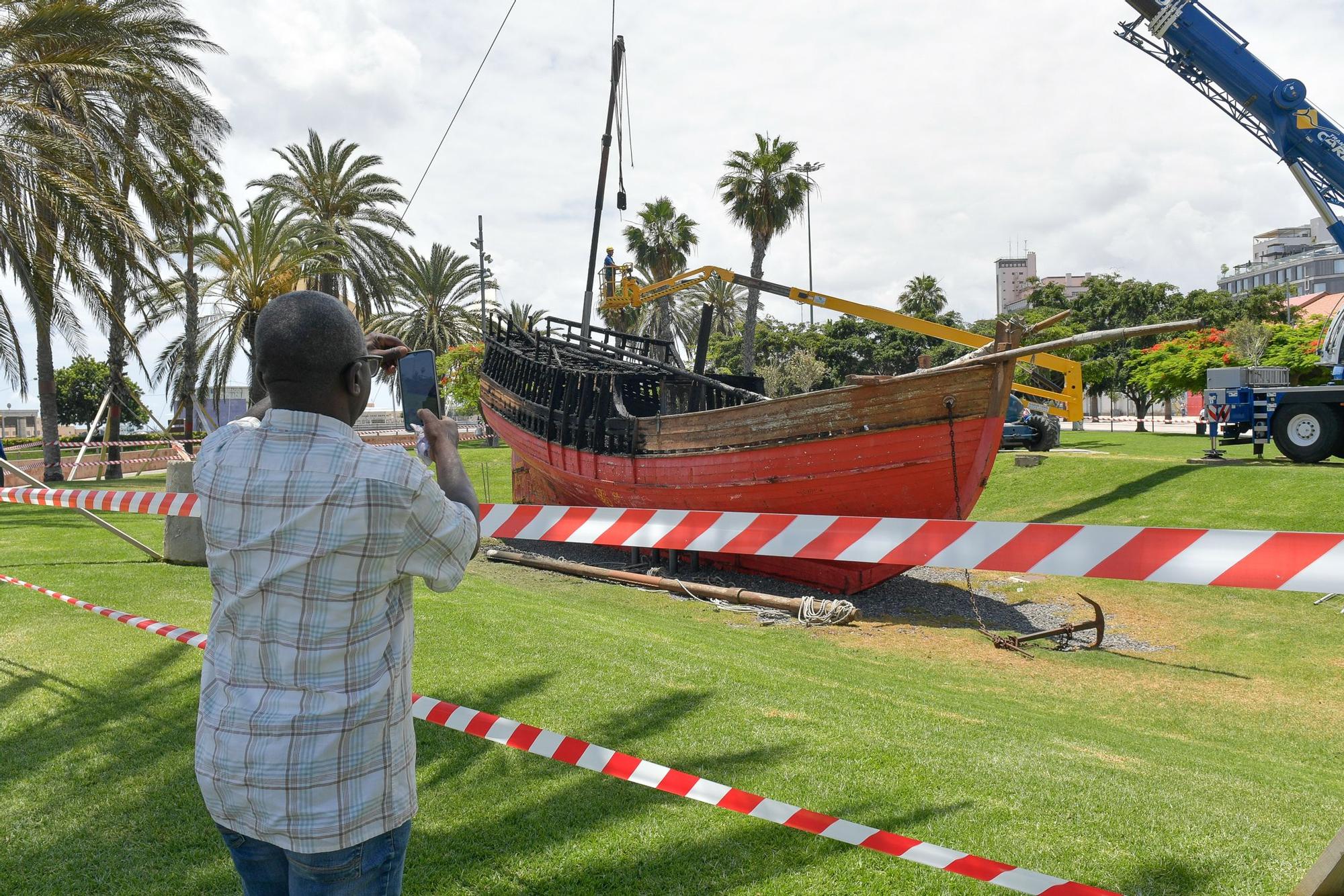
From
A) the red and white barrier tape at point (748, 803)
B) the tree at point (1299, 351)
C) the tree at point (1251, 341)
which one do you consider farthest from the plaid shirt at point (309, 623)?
the tree at point (1251, 341)

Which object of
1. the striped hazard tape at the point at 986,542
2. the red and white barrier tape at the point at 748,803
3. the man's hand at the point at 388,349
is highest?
the man's hand at the point at 388,349

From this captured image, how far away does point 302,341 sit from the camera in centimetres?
175

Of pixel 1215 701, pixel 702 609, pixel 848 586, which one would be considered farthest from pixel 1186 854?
pixel 848 586

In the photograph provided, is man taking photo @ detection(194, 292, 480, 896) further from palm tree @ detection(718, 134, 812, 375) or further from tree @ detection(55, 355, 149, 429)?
tree @ detection(55, 355, 149, 429)

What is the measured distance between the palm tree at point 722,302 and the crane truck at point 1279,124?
3323 centimetres

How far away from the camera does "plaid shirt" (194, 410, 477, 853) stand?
1.66m

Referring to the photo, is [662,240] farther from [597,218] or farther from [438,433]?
[438,433]

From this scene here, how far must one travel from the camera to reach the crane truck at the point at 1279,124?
16406 millimetres

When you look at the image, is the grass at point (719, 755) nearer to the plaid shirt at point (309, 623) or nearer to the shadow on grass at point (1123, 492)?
the plaid shirt at point (309, 623)

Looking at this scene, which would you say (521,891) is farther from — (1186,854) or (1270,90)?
(1270,90)

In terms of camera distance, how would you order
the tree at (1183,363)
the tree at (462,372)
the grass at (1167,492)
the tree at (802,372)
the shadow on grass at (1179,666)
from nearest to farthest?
1. the shadow on grass at (1179,666)
2. the grass at (1167,492)
3. the tree at (1183,363)
4. the tree at (462,372)
5. the tree at (802,372)

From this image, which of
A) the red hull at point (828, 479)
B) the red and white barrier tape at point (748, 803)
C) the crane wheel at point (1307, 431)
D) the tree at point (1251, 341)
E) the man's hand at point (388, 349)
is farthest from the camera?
the tree at point (1251, 341)

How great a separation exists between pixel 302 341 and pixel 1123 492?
58.4 feet

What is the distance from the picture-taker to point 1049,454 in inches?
840
